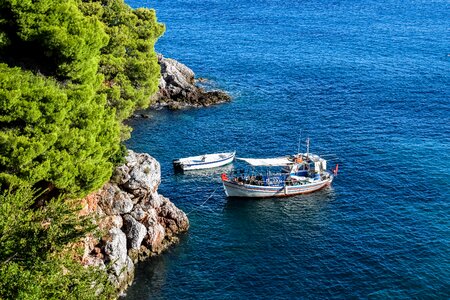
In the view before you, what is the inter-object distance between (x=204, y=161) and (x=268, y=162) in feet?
35.1

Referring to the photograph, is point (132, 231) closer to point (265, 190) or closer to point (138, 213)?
point (138, 213)

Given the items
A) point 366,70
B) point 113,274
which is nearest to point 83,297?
point 113,274

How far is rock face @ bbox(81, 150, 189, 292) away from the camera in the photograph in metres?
57.0

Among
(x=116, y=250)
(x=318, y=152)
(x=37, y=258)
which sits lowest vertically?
(x=116, y=250)

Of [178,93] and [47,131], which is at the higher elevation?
[178,93]

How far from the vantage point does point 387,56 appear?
488 ft

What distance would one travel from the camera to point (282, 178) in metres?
82.2

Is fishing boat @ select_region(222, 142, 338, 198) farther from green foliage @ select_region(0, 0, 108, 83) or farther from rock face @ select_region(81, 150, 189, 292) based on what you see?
green foliage @ select_region(0, 0, 108, 83)

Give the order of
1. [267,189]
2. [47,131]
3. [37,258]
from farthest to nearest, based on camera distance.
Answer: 1. [267,189]
2. [47,131]
3. [37,258]

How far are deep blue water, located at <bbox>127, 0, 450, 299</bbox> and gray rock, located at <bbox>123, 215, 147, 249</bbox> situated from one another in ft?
9.34

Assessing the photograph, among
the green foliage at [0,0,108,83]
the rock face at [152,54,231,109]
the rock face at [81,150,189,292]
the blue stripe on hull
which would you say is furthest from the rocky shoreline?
the rock face at [152,54,231,109]

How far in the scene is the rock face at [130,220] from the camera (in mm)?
57031

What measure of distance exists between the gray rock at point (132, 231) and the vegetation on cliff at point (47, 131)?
8653 mm

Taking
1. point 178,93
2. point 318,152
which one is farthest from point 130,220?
point 178,93
